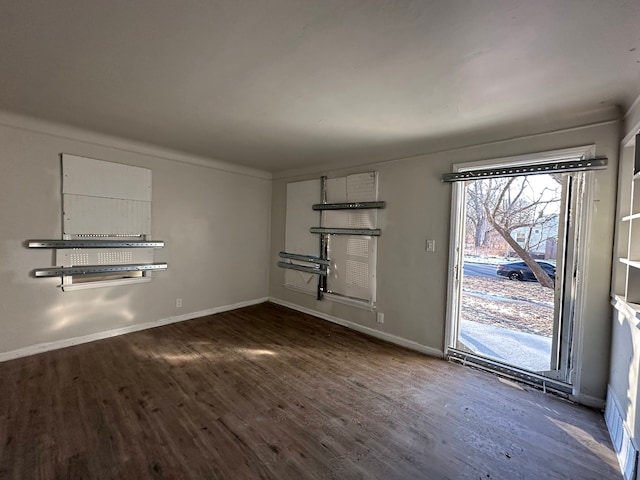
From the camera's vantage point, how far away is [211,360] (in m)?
2.80

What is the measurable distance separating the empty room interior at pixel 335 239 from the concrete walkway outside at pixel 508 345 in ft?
0.07

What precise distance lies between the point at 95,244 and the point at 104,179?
756mm

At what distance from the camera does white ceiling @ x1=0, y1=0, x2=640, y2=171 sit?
1.25 m

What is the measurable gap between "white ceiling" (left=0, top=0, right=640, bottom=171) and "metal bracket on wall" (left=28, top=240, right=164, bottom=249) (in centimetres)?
124

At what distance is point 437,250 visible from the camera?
3.06 m

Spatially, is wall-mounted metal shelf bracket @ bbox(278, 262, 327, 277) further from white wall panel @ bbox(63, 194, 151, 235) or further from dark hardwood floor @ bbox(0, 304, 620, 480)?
Result: white wall panel @ bbox(63, 194, 151, 235)

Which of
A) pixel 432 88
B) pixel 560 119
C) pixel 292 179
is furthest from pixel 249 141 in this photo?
pixel 560 119

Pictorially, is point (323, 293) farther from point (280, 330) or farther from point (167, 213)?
point (167, 213)

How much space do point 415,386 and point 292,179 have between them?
343cm

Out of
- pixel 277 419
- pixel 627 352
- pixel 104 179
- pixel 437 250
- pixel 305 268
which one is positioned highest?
pixel 104 179

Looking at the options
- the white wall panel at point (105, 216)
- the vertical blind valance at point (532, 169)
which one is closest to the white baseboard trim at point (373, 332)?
the vertical blind valance at point (532, 169)

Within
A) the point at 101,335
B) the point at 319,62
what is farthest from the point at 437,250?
the point at 101,335

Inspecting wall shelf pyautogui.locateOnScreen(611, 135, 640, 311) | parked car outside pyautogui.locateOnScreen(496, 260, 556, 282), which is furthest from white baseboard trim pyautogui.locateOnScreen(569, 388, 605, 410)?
parked car outside pyautogui.locateOnScreen(496, 260, 556, 282)

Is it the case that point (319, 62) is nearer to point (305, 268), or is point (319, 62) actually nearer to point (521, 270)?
point (521, 270)
